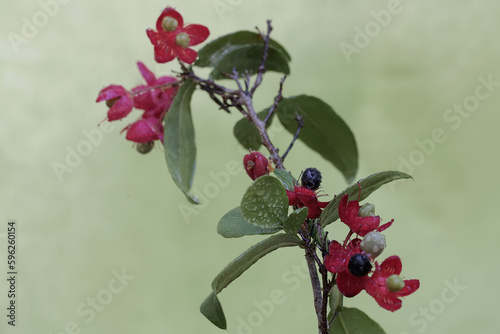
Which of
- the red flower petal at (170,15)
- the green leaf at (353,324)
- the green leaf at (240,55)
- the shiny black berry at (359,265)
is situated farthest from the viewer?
the green leaf at (240,55)

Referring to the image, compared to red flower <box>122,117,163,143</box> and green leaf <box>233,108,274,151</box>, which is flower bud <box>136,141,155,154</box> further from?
green leaf <box>233,108,274,151</box>

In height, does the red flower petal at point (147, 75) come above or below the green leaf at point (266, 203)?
above

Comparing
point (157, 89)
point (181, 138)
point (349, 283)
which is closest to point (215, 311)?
point (349, 283)

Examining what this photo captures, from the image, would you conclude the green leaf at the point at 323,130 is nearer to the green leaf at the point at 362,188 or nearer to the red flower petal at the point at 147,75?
the red flower petal at the point at 147,75

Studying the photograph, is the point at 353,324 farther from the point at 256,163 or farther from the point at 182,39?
the point at 182,39

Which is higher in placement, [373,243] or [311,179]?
[311,179]

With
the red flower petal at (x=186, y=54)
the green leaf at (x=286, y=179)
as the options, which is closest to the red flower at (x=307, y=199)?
the green leaf at (x=286, y=179)
